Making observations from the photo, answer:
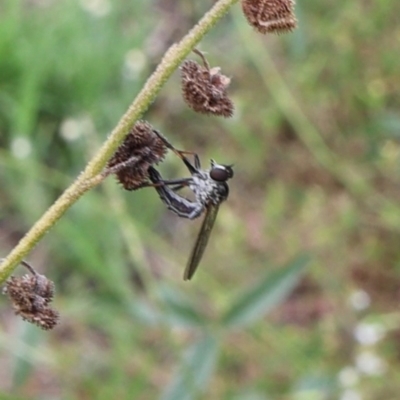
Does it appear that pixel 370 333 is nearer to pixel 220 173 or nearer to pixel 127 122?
pixel 220 173

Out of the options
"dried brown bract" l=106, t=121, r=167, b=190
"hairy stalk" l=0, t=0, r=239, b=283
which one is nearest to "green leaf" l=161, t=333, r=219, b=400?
"dried brown bract" l=106, t=121, r=167, b=190

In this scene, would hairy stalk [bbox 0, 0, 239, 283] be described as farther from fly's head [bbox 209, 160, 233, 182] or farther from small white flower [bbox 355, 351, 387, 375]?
small white flower [bbox 355, 351, 387, 375]

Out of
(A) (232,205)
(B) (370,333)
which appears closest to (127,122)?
(B) (370,333)

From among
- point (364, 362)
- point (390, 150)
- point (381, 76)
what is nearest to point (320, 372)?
point (364, 362)

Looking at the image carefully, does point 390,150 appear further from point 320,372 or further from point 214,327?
point 214,327

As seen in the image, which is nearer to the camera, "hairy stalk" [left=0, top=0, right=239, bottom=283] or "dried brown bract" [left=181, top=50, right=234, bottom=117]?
"hairy stalk" [left=0, top=0, right=239, bottom=283]

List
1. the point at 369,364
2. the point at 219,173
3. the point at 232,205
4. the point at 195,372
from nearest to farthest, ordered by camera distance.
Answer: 1. the point at 219,173
2. the point at 195,372
3. the point at 369,364
4. the point at 232,205
